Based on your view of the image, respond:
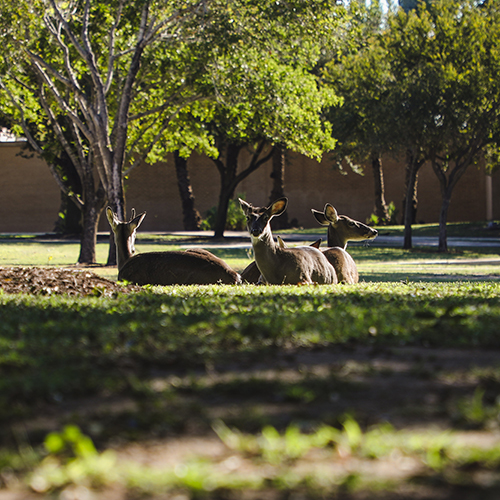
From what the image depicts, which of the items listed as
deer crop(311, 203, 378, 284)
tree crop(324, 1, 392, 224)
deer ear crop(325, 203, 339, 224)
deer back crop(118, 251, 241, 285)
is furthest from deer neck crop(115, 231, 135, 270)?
tree crop(324, 1, 392, 224)

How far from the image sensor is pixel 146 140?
23.1 m

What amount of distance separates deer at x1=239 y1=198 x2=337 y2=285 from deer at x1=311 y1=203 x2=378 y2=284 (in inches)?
32.7

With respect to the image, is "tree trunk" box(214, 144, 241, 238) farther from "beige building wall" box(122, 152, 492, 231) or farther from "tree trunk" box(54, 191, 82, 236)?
"beige building wall" box(122, 152, 492, 231)

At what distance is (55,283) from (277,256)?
301 cm

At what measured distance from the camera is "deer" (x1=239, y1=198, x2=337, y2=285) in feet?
29.8

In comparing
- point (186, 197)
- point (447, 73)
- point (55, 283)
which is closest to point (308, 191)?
point (186, 197)

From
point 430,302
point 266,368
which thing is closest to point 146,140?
point 430,302

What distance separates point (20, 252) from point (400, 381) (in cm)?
2244

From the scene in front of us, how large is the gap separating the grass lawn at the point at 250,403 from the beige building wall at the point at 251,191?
122 feet

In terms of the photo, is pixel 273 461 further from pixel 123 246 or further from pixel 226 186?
pixel 226 186

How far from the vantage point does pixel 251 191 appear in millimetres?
43844

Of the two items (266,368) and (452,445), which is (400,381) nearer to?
(266,368)

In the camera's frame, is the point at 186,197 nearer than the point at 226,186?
No

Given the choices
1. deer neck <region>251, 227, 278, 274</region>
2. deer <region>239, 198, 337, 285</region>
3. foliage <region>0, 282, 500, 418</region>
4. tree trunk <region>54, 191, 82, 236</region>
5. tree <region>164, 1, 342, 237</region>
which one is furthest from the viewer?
tree trunk <region>54, 191, 82, 236</region>
